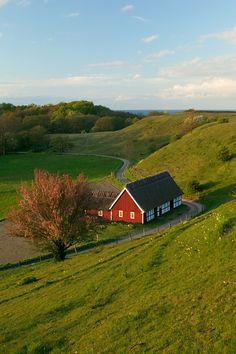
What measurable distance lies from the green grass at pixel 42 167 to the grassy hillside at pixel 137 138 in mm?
12371

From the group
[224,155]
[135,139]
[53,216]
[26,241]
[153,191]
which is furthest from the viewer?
[135,139]

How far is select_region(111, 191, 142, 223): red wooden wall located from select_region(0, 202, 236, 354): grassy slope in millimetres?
30533

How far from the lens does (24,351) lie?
1562 centimetres

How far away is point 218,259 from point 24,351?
1023 centimetres

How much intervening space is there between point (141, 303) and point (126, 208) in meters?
41.6

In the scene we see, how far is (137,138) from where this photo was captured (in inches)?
5728

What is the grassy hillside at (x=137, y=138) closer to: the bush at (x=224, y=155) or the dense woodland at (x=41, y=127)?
the dense woodland at (x=41, y=127)

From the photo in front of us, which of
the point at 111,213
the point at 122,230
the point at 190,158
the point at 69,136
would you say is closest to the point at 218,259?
the point at 122,230

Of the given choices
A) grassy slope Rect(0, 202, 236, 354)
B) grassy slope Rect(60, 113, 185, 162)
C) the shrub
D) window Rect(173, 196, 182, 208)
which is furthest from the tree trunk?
grassy slope Rect(60, 113, 185, 162)

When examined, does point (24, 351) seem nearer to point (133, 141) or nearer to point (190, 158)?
point (190, 158)

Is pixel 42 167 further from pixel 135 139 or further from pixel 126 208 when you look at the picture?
pixel 126 208

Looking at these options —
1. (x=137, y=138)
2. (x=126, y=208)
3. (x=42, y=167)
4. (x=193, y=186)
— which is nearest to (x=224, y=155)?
(x=193, y=186)

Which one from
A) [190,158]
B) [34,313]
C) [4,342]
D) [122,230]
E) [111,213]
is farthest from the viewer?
[190,158]

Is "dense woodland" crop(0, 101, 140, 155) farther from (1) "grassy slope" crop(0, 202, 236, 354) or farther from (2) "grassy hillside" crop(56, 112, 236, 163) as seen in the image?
(1) "grassy slope" crop(0, 202, 236, 354)
